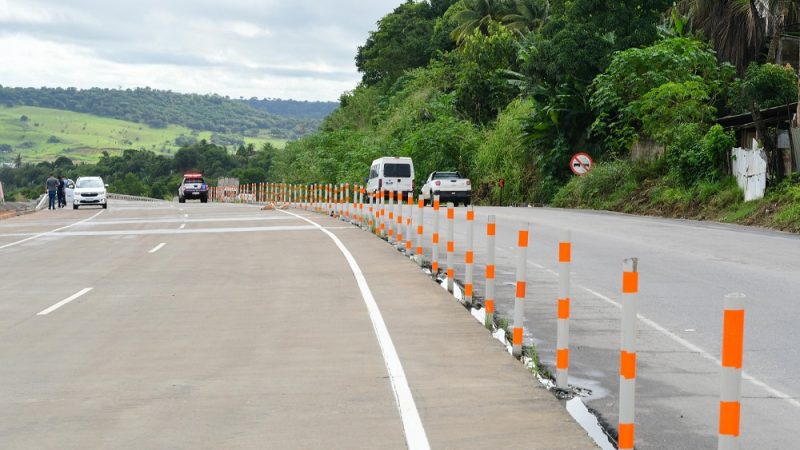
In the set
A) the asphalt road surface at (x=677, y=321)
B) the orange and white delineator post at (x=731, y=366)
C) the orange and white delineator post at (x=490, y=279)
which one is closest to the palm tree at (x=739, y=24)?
the asphalt road surface at (x=677, y=321)

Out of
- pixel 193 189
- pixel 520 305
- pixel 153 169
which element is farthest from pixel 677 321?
pixel 153 169

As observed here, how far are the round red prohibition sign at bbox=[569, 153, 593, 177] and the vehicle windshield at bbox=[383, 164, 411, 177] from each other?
23.5 ft

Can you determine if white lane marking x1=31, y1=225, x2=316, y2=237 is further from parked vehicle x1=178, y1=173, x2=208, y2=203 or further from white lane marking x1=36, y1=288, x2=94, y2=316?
parked vehicle x1=178, y1=173, x2=208, y2=203

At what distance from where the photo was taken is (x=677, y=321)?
11789mm

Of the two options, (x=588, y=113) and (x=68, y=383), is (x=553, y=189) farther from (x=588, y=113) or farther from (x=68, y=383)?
(x=68, y=383)

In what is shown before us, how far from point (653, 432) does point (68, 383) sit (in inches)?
184

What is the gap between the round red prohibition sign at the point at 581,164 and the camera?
44.5m

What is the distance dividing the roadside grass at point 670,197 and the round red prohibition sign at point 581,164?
41 centimetres

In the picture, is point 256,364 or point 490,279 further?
point 490,279

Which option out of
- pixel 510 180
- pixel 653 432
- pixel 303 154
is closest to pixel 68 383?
pixel 653 432

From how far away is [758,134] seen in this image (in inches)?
1240

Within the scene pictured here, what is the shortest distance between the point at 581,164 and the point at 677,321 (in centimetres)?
3335

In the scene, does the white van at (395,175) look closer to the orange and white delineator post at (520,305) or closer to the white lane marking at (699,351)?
the white lane marking at (699,351)

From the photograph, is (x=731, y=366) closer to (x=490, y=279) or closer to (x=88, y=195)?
(x=490, y=279)
